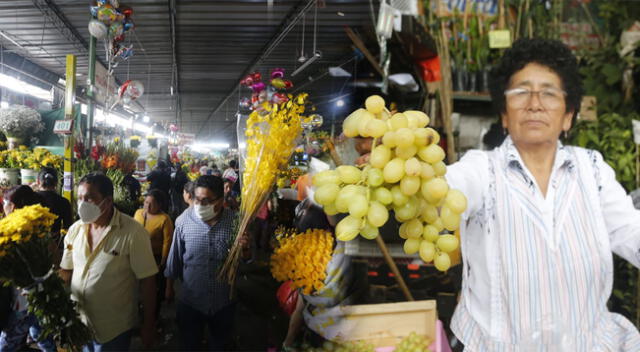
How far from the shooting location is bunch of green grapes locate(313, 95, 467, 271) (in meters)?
0.48

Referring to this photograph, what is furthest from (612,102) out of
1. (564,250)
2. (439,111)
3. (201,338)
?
(201,338)

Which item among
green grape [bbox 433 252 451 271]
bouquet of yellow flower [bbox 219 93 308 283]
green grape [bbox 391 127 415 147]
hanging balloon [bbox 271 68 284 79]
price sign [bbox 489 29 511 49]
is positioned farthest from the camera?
price sign [bbox 489 29 511 49]

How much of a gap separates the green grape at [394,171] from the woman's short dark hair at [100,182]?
2.55 ft

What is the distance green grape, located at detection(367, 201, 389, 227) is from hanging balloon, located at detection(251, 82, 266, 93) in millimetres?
553

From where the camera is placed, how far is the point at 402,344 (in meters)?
1.02

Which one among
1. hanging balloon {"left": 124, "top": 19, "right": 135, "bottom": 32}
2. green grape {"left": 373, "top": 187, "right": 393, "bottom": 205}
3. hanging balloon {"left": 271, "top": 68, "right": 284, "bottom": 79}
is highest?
hanging balloon {"left": 124, "top": 19, "right": 135, "bottom": 32}

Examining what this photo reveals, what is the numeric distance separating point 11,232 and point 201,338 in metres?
0.55

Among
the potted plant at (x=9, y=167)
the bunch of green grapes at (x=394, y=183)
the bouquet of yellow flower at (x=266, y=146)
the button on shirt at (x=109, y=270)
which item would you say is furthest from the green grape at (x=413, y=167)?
the potted plant at (x=9, y=167)

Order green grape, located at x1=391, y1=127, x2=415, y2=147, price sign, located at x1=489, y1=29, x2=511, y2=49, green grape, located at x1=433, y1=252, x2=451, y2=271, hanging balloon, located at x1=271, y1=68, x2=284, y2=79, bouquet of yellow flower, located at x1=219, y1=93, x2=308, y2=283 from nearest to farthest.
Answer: green grape, located at x1=391, y1=127, x2=415, y2=147 → green grape, located at x1=433, y1=252, x2=451, y2=271 → bouquet of yellow flower, located at x1=219, y1=93, x2=308, y2=283 → hanging balloon, located at x1=271, y1=68, x2=284, y2=79 → price sign, located at x1=489, y1=29, x2=511, y2=49

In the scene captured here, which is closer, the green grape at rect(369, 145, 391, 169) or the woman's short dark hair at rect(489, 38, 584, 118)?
the green grape at rect(369, 145, 391, 169)

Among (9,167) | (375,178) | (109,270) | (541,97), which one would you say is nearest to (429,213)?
(375,178)

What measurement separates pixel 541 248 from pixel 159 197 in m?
1.04

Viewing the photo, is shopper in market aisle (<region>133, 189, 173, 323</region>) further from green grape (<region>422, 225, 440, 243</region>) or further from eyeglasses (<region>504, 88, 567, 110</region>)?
eyeglasses (<region>504, 88, 567, 110</region>)

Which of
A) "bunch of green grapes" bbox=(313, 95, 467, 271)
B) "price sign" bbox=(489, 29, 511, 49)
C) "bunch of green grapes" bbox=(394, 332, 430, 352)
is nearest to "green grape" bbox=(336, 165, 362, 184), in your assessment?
"bunch of green grapes" bbox=(313, 95, 467, 271)
